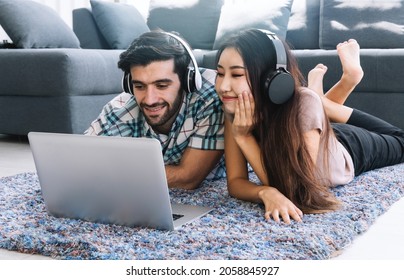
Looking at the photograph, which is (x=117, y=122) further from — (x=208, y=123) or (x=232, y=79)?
(x=232, y=79)

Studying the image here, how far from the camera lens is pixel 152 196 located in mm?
1263

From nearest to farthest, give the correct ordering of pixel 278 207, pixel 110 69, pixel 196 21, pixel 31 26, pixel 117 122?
pixel 278 207 → pixel 117 122 → pixel 110 69 → pixel 31 26 → pixel 196 21

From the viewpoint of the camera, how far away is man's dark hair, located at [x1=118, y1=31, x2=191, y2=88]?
1.59 metres

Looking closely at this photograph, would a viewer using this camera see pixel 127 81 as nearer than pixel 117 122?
Yes

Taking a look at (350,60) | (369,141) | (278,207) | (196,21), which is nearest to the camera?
(278,207)

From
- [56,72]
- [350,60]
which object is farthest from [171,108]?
[56,72]

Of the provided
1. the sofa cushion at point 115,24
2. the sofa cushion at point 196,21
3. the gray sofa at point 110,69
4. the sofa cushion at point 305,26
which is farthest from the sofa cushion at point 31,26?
the sofa cushion at point 305,26

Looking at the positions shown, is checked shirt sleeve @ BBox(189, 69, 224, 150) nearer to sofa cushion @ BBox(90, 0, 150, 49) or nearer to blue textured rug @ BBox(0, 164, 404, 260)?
blue textured rug @ BBox(0, 164, 404, 260)

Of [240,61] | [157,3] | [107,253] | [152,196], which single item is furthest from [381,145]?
[157,3]

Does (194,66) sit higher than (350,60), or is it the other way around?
(194,66)

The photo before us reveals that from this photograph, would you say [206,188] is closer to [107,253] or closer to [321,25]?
[107,253]

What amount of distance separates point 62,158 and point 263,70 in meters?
0.55

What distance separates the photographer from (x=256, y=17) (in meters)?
3.67

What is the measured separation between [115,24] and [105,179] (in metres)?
2.54
